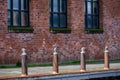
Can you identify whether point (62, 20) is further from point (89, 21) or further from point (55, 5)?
point (89, 21)

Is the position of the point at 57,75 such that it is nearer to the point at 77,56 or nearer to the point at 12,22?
the point at 12,22

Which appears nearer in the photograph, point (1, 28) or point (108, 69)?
point (108, 69)

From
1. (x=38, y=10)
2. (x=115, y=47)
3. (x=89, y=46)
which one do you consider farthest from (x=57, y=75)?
(x=115, y=47)

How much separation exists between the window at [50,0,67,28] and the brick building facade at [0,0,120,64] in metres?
0.25

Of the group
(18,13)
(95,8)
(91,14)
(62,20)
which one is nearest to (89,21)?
(91,14)

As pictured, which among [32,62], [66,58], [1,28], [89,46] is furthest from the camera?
[89,46]

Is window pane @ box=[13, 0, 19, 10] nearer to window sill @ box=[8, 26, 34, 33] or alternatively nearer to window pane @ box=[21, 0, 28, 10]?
window pane @ box=[21, 0, 28, 10]

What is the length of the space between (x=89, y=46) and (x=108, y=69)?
7297 millimetres

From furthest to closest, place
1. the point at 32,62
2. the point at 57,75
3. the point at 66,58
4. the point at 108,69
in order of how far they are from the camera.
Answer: the point at 66,58, the point at 32,62, the point at 108,69, the point at 57,75

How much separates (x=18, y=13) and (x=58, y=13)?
9.84ft

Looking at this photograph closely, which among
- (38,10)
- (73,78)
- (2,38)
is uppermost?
(38,10)

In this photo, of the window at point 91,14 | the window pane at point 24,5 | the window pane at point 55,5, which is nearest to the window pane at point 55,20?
the window pane at point 55,5

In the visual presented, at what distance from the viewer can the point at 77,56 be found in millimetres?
23938

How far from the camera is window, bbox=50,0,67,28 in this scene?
23.0 meters
